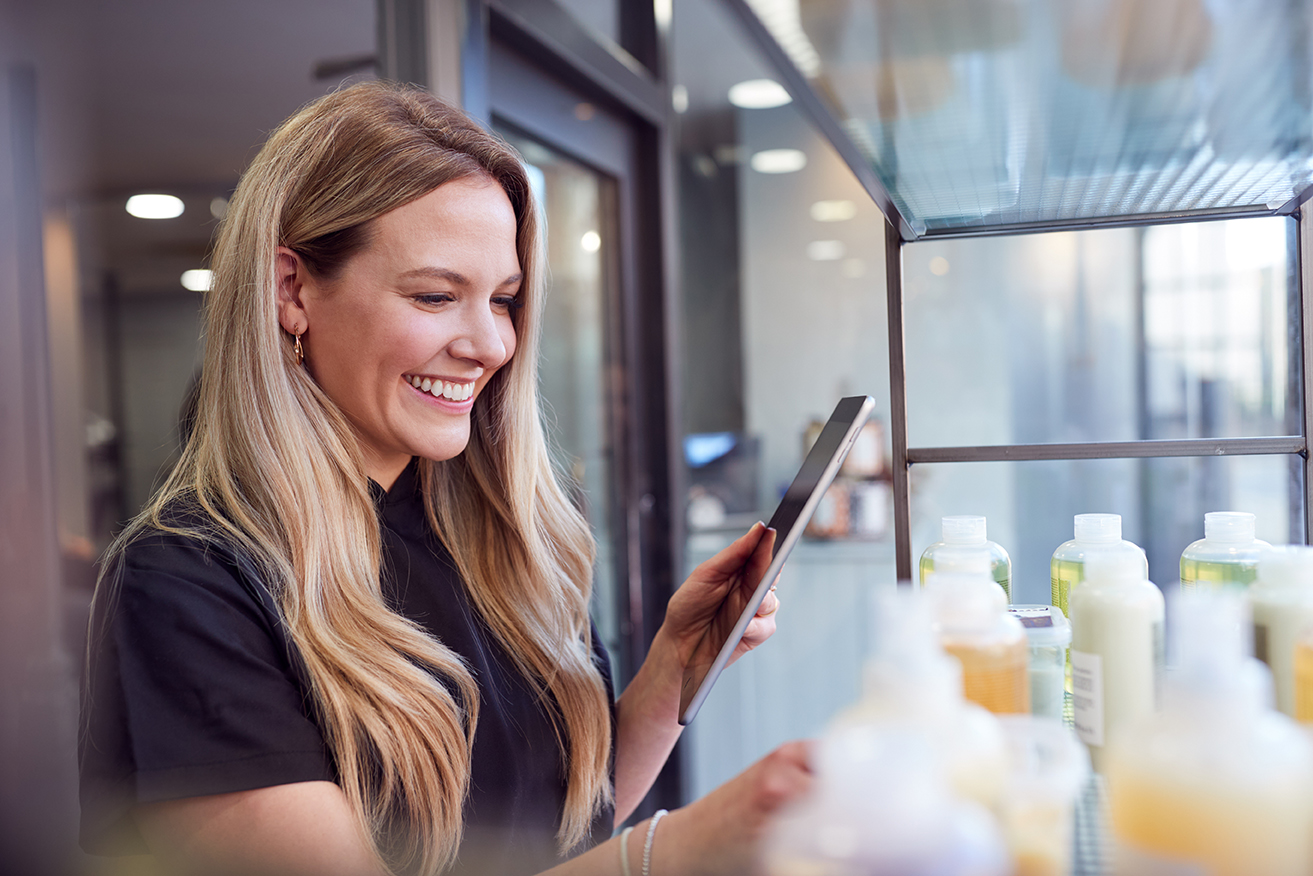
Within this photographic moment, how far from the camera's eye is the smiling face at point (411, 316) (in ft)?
3.30

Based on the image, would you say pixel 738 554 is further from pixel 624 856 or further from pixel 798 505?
pixel 624 856

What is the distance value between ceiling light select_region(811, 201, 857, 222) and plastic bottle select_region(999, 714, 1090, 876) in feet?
9.30

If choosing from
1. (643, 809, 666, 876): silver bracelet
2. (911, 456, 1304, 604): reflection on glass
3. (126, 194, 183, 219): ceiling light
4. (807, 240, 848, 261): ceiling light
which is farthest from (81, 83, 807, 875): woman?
(807, 240, 848, 261): ceiling light

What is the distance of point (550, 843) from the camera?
1.05m

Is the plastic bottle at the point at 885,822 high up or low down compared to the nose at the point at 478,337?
down

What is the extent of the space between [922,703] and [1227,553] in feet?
1.67

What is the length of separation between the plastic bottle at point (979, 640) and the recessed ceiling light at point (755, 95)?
295 centimetres

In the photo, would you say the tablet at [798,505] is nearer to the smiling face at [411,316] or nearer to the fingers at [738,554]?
the fingers at [738,554]

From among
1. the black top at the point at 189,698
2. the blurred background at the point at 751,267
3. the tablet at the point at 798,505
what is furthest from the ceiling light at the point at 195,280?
the tablet at the point at 798,505

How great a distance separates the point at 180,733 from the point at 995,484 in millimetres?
2575

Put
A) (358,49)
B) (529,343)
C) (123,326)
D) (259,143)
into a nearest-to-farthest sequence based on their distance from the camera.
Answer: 1. (529,343)
2. (123,326)
3. (259,143)
4. (358,49)

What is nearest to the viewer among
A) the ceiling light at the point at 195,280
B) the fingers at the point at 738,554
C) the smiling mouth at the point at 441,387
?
the fingers at the point at 738,554

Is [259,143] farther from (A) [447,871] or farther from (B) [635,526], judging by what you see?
(B) [635,526]

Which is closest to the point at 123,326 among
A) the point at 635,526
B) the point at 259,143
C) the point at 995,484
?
the point at 259,143
